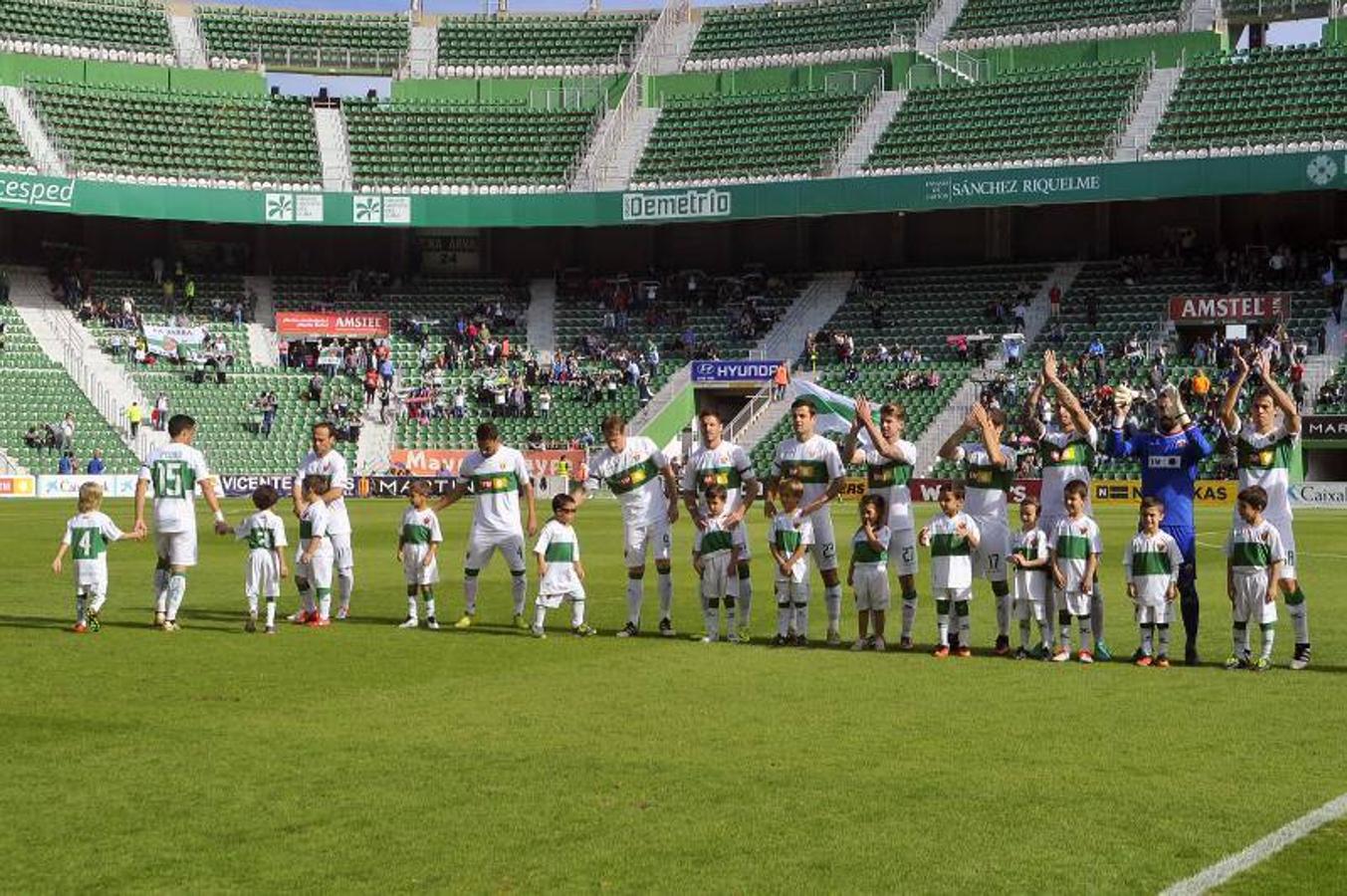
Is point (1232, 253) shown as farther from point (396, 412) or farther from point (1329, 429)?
point (396, 412)

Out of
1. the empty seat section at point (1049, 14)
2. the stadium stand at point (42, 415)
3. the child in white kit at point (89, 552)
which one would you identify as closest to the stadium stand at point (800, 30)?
the empty seat section at point (1049, 14)

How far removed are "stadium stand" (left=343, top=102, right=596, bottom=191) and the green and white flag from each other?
49.0 feet

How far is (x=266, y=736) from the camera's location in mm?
10984

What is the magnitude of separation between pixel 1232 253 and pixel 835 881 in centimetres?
5501

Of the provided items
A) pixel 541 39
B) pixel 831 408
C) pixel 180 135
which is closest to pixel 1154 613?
pixel 831 408

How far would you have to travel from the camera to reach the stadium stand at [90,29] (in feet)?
217

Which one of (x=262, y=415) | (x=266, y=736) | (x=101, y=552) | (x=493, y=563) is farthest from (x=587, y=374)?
(x=266, y=736)

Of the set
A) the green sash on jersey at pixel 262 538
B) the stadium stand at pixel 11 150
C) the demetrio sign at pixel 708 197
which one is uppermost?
the stadium stand at pixel 11 150

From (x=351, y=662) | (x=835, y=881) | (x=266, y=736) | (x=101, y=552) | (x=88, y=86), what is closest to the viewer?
(x=835, y=881)

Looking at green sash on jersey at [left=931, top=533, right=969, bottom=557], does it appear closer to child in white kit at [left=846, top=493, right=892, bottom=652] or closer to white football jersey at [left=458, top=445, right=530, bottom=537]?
child in white kit at [left=846, top=493, right=892, bottom=652]

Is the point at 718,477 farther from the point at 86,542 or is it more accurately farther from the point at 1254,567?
the point at 86,542

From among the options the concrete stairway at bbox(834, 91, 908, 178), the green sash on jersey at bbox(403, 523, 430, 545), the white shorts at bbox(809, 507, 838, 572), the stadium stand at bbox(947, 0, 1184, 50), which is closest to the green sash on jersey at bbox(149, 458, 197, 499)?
the green sash on jersey at bbox(403, 523, 430, 545)

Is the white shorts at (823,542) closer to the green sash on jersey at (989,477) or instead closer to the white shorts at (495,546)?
the green sash on jersey at (989,477)

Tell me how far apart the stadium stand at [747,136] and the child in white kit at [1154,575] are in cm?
4904
